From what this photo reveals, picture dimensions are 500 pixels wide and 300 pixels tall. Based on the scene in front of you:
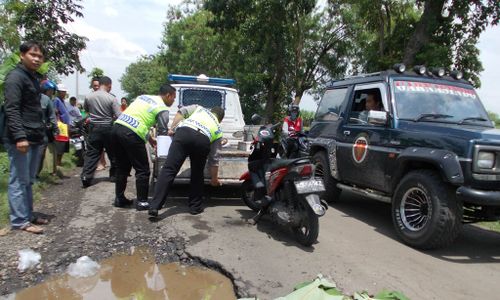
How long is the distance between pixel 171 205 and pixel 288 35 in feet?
45.1

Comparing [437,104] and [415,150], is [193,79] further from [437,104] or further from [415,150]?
[415,150]

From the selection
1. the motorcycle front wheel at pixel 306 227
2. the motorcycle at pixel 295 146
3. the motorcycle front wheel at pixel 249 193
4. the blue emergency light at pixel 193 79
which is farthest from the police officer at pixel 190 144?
the blue emergency light at pixel 193 79

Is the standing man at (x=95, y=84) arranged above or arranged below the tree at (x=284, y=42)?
below

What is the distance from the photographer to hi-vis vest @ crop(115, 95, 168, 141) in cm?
571

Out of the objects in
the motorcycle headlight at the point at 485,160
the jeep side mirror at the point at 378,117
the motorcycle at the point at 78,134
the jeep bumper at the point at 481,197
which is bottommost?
the motorcycle at the point at 78,134

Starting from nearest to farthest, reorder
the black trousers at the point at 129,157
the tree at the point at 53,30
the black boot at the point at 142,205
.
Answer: the black trousers at the point at 129,157 → the black boot at the point at 142,205 → the tree at the point at 53,30

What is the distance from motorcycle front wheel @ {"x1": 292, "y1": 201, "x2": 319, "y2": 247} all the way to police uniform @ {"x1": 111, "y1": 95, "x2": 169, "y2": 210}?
88.9 inches

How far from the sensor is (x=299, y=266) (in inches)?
169

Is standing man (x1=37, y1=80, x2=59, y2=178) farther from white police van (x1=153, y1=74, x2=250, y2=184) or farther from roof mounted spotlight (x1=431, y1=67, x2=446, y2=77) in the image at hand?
roof mounted spotlight (x1=431, y1=67, x2=446, y2=77)

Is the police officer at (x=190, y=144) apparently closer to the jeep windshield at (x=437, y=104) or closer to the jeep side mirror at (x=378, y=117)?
the jeep side mirror at (x=378, y=117)

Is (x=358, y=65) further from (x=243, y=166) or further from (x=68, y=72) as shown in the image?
(x=243, y=166)

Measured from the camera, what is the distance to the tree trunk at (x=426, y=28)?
12.9m

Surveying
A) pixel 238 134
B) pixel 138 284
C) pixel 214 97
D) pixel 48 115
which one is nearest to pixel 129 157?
pixel 48 115

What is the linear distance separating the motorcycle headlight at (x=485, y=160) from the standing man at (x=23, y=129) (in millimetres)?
4747
